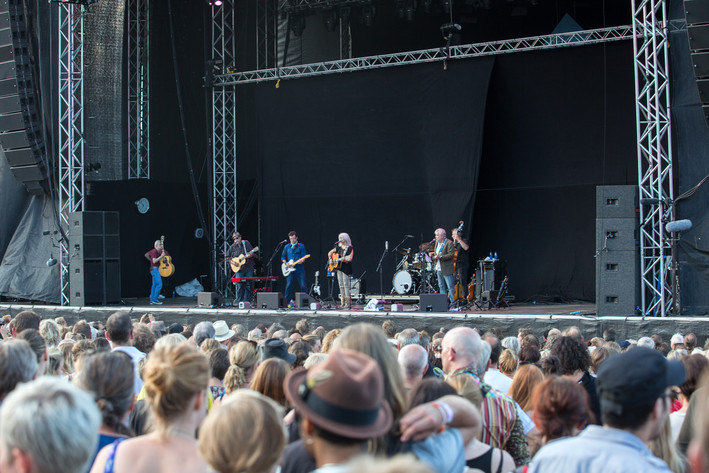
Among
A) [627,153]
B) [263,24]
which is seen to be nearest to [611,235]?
[627,153]

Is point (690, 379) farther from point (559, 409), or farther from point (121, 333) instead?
point (121, 333)

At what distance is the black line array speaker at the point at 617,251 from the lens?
417 inches

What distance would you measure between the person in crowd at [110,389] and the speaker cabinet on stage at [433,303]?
944 cm

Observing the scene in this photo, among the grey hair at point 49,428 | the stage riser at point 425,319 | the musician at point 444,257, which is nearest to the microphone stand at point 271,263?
the stage riser at point 425,319

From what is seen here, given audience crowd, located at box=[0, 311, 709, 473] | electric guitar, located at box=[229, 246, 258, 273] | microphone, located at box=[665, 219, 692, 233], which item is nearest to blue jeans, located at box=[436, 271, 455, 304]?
electric guitar, located at box=[229, 246, 258, 273]

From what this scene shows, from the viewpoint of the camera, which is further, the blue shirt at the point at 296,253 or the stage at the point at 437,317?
the blue shirt at the point at 296,253

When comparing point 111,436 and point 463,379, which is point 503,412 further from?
point 111,436

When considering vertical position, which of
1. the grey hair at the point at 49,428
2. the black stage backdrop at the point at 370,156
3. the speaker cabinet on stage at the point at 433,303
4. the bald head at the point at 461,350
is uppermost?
the black stage backdrop at the point at 370,156

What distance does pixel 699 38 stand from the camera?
10148 millimetres

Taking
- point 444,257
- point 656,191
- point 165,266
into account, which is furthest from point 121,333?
point 165,266

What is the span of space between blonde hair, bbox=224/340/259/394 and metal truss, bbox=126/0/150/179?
44.8 ft

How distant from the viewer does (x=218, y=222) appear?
683 inches

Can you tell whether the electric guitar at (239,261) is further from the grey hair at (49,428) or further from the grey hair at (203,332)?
the grey hair at (49,428)

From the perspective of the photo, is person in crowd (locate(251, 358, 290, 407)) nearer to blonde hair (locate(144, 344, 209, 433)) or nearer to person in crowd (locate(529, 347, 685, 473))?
blonde hair (locate(144, 344, 209, 433))
